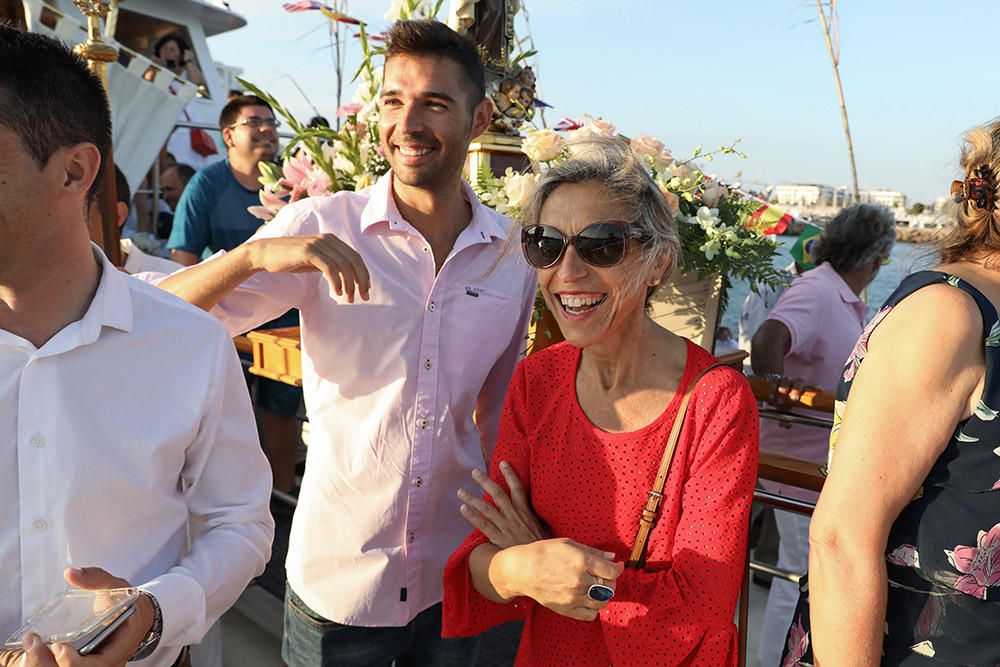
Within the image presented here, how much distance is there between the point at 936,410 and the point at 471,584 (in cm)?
100

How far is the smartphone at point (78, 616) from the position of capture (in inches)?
47.9

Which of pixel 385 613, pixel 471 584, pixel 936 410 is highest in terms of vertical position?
pixel 936 410

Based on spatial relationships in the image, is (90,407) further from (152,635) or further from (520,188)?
(520,188)

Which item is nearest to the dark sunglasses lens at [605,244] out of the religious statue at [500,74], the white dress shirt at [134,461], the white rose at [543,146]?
the white rose at [543,146]

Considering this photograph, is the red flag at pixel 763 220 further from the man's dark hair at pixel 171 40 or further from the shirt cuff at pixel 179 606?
the man's dark hair at pixel 171 40

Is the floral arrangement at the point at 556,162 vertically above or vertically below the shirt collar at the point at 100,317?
above

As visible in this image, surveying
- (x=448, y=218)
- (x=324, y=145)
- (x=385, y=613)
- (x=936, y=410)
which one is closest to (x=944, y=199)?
(x=936, y=410)

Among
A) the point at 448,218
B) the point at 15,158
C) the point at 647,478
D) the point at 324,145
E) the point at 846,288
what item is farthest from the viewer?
the point at 846,288

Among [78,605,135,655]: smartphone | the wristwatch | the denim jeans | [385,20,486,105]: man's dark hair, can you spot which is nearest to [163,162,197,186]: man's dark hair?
[385,20,486,105]: man's dark hair

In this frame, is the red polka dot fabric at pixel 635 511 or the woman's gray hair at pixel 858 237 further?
the woman's gray hair at pixel 858 237

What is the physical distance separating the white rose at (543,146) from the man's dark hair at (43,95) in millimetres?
1167

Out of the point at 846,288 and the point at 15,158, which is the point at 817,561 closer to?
the point at 15,158

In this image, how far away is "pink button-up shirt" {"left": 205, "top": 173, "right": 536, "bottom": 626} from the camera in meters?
2.10

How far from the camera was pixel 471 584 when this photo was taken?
1751 mm
